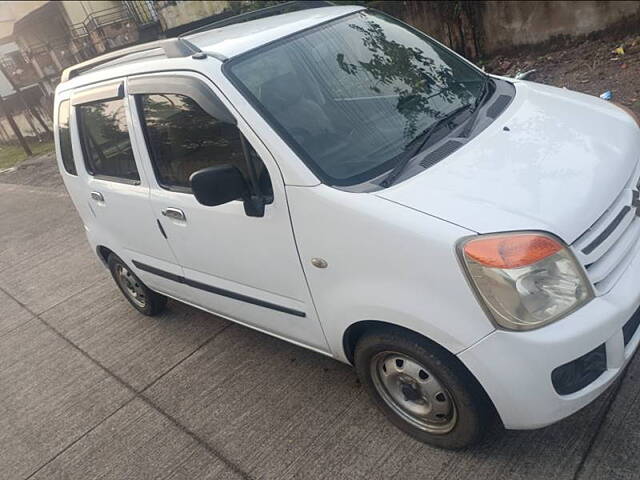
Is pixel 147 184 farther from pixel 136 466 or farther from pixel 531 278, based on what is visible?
pixel 531 278

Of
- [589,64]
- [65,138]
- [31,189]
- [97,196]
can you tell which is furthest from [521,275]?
[31,189]

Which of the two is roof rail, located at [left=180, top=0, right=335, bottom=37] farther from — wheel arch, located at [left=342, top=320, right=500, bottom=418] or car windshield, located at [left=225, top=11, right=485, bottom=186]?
wheel arch, located at [left=342, top=320, right=500, bottom=418]

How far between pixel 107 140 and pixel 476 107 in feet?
7.69

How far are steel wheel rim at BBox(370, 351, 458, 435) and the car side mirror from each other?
944mm

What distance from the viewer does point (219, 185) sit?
235 centimetres

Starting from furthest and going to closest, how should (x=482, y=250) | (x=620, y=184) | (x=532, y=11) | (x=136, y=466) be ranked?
1. (x=532, y=11)
2. (x=136, y=466)
3. (x=620, y=184)
4. (x=482, y=250)

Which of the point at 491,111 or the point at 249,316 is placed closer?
the point at 491,111

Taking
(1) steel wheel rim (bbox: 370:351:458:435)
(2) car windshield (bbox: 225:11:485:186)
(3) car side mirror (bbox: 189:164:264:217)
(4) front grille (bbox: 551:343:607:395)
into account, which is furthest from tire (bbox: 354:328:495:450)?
(3) car side mirror (bbox: 189:164:264:217)

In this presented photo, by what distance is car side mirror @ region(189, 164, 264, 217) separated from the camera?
7.64ft

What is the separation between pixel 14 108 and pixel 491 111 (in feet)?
76.8

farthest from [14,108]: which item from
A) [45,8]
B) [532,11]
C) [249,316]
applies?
[249,316]

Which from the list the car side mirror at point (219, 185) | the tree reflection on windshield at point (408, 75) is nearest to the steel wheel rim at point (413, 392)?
the car side mirror at point (219, 185)

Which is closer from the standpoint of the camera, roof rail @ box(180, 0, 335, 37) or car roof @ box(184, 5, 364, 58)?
car roof @ box(184, 5, 364, 58)

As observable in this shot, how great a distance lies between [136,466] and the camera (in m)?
2.93
